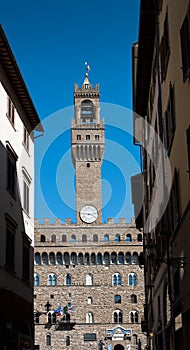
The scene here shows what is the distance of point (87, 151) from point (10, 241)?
58.0 metres

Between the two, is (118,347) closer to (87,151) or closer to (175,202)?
(87,151)

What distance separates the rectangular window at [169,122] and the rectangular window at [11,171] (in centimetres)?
597

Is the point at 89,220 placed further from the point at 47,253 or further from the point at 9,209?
the point at 9,209

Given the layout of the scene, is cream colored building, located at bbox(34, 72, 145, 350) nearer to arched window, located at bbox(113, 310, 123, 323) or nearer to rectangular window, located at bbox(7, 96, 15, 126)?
arched window, located at bbox(113, 310, 123, 323)

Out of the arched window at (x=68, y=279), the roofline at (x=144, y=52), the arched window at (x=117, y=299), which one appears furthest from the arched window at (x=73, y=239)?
the roofline at (x=144, y=52)

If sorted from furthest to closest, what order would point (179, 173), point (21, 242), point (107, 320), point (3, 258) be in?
point (107, 320) → point (21, 242) → point (3, 258) → point (179, 173)

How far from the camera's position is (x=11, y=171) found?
60.6 feet

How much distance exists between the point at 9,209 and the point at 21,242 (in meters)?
2.45

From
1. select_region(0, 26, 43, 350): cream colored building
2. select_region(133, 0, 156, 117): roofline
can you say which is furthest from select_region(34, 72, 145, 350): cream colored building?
select_region(133, 0, 156, 117): roofline

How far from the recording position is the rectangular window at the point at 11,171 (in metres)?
18.0

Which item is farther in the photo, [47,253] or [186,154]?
[47,253]

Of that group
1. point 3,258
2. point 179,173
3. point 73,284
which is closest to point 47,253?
point 73,284

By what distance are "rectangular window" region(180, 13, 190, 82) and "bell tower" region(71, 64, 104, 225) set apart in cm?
5787

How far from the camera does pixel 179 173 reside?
11453mm
